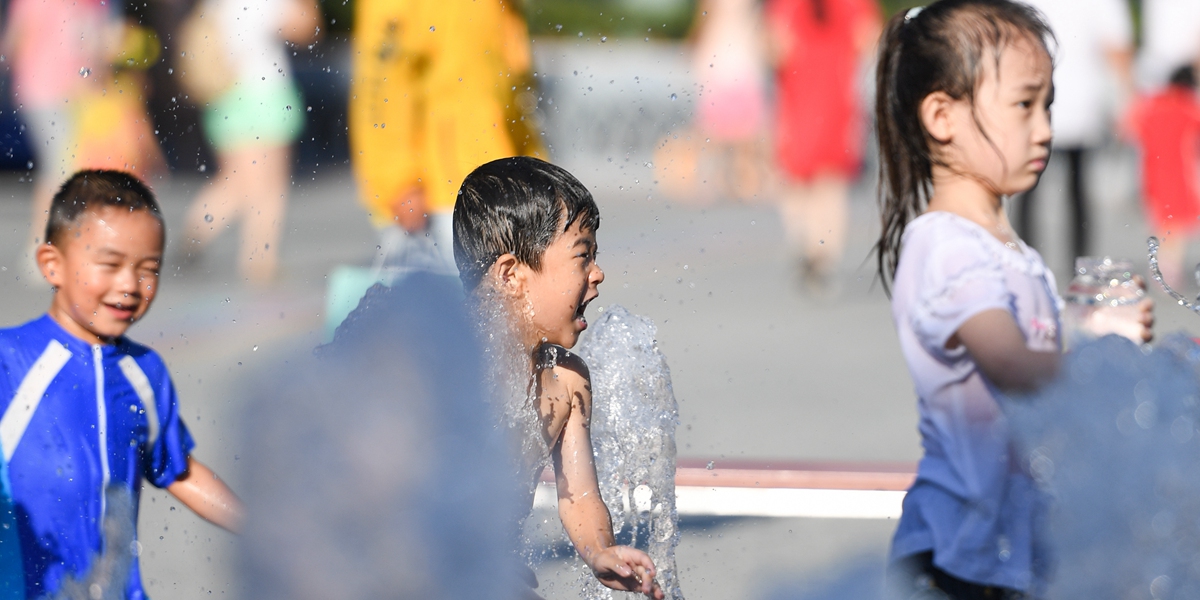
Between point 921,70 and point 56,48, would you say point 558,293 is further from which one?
point 56,48

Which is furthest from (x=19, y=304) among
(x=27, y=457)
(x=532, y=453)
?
(x=532, y=453)

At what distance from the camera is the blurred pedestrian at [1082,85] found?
5629 mm

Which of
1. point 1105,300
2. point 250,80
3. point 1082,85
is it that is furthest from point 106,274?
point 1082,85

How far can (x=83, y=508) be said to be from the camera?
2.12 metres

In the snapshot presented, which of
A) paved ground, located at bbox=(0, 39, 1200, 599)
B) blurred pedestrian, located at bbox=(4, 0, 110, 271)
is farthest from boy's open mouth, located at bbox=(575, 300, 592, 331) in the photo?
blurred pedestrian, located at bbox=(4, 0, 110, 271)

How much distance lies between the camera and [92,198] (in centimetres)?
228

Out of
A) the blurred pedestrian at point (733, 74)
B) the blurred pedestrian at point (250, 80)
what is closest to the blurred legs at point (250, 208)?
the blurred pedestrian at point (250, 80)

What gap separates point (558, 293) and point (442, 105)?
151 centimetres

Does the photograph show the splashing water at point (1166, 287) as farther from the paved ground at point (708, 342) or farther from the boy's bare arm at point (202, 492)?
the boy's bare arm at point (202, 492)

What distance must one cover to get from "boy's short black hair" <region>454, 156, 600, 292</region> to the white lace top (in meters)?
0.53

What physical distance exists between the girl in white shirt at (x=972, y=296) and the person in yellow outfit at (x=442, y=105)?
141cm

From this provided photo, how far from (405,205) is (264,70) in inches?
93.0

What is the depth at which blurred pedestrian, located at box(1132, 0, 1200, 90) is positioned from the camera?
21.1ft

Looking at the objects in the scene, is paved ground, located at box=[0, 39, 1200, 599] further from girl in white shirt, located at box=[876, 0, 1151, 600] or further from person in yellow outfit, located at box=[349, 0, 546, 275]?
person in yellow outfit, located at box=[349, 0, 546, 275]
